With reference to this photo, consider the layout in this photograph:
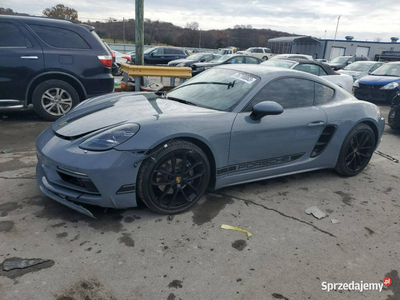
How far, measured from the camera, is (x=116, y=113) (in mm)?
2953

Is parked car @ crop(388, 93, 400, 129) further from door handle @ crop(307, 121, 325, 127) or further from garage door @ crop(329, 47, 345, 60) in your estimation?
garage door @ crop(329, 47, 345, 60)

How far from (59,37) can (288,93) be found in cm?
450

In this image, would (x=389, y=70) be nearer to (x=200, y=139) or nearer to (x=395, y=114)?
(x=395, y=114)

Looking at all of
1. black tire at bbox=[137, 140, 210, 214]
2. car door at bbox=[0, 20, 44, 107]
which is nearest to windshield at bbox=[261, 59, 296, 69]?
car door at bbox=[0, 20, 44, 107]

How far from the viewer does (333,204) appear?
3.34m

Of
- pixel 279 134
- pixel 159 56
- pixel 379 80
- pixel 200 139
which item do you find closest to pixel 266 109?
pixel 279 134

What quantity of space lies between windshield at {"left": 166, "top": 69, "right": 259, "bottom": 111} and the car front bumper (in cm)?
109

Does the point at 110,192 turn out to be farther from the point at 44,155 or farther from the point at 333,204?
the point at 333,204

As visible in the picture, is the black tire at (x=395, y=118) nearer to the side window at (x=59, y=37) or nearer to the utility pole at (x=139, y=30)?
the utility pole at (x=139, y=30)

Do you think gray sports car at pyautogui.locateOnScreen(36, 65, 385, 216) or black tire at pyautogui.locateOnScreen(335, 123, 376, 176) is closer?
gray sports car at pyautogui.locateOnScreen(36, 65, 385, 216)

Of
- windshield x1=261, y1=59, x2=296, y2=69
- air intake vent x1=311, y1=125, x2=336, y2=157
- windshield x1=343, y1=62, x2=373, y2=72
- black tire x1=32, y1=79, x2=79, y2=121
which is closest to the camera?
air intake vent x1=311, y1=125, x2=336, y2=157

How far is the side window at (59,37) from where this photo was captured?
5.59 metres

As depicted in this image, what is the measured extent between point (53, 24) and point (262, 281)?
5.75 m

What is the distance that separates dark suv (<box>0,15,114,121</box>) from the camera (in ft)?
17.5
